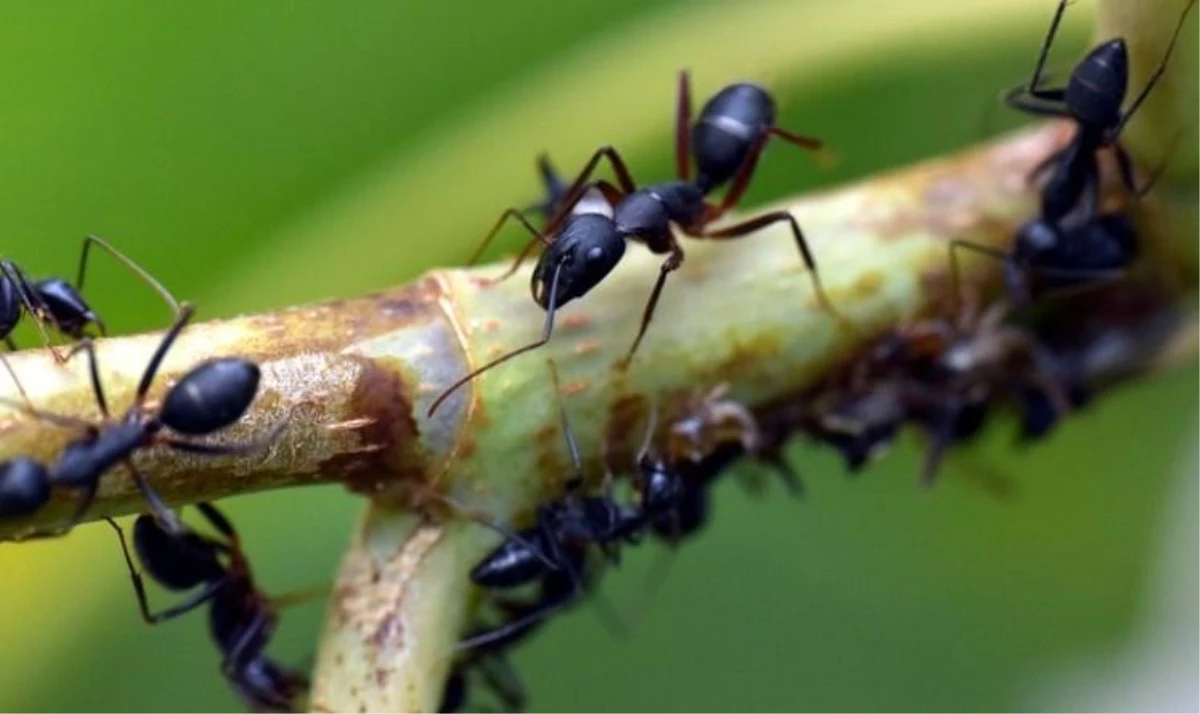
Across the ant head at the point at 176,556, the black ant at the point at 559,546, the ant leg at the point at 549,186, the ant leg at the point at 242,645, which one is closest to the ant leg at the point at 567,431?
the black ant at the point at 559,546

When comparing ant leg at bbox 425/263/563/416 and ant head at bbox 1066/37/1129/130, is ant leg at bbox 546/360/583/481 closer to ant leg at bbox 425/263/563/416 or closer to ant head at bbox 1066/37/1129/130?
ant leg at bbox 425/263/563/416

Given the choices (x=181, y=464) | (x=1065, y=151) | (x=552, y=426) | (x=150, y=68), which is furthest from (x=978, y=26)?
(x=181, y=464)

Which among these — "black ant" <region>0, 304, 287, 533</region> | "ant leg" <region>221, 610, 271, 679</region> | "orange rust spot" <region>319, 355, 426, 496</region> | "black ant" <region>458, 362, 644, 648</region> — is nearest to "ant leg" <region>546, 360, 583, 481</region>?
"black ant" <region>458, 362, 644, 648</region>

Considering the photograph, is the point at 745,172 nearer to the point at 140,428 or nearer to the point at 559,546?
the point at 559,546

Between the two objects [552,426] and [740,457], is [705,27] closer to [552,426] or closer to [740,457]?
[740,457]

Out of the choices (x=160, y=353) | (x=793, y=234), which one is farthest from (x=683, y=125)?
(x=160, y=353)

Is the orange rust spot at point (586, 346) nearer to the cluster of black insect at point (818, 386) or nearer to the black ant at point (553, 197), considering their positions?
the cluster of black insect at point (818, 386)
